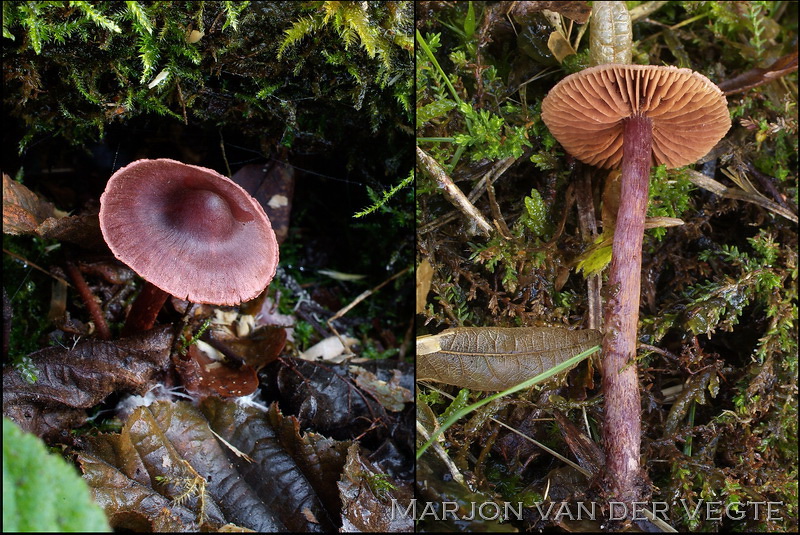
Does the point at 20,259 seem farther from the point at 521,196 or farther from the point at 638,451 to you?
the point at 638,451

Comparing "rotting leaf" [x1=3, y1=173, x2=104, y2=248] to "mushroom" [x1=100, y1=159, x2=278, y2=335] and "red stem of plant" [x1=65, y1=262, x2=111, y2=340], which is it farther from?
"mushroom" [x1=100, y1=159, x2=278, y2=335]

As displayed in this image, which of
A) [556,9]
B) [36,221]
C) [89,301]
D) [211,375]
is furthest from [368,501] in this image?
[556,9]

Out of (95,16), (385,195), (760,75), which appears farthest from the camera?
(760,75)

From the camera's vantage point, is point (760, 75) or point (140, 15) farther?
point (760, 75)

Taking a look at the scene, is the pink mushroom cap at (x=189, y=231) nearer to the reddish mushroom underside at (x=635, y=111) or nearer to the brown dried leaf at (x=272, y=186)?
the brown dried leaf at (x=272, y=186)

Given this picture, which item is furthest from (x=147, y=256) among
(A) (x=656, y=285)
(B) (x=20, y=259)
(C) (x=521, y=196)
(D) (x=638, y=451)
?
(A) (x=656, y=285)

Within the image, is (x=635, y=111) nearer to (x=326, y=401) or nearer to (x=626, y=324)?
(x=626, y=324)
